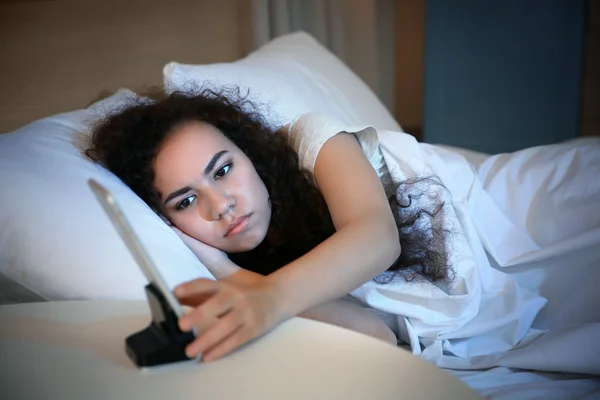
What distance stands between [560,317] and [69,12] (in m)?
1.21

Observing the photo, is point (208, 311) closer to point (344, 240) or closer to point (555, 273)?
point (344, 240)

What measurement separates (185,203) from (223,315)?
1.33 feet

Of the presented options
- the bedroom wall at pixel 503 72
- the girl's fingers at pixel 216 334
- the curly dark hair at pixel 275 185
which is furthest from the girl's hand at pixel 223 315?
the bedroom wall at pixel 503 72

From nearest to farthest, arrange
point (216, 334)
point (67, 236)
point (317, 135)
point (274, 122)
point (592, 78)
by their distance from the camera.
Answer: point (216, 334), point (67, 236), point (317, 135), point (274, 122), point (592, 78)

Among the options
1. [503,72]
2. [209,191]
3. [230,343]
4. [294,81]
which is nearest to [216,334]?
[230,343]

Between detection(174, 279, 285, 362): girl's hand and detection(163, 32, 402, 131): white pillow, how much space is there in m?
0.68

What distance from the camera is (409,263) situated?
110cm

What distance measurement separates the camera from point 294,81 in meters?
1.54

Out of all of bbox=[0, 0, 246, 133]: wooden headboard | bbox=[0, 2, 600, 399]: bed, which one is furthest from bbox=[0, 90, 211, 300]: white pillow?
bbox=[0, 0, 246, 133]: wooden headboard

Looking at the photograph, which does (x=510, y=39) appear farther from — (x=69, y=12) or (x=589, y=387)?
(x=589, y=387)

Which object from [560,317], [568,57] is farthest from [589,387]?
[568,57]

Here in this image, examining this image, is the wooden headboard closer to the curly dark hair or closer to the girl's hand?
the curly dark hair

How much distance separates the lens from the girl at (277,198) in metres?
0.87

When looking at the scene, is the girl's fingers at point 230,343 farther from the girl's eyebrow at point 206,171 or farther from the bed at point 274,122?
the girl's eyebrow at point 206,171
